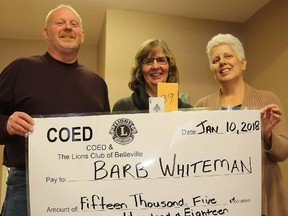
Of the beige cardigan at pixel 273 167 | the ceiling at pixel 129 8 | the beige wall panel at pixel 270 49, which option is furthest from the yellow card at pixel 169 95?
the ceiling at pixel 129 8

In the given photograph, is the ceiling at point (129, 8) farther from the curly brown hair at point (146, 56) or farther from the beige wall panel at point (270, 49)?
the curly brown hair at point (146, 56)

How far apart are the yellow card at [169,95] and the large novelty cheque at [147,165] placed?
38 millimetres

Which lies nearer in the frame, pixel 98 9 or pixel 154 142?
pixel 154 142

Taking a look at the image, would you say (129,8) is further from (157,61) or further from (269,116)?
(269,116)

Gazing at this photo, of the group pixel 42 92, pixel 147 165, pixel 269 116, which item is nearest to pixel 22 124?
pixel 42 92

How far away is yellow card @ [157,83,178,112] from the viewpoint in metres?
1.06

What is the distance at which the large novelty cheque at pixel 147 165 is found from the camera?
1001 mm

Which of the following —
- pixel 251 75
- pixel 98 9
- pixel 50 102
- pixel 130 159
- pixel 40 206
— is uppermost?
pixel 98 9

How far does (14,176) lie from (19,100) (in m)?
0.28

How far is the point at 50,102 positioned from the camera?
1.21m

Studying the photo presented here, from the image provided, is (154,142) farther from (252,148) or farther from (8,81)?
(8,81)

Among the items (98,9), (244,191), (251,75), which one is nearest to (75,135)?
(244,191)

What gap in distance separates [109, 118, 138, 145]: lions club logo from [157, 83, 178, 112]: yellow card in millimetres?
132

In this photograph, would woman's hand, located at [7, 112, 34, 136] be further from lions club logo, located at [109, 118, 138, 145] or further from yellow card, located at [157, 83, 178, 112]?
yellow card, located at [157, 83, 178, 112]
